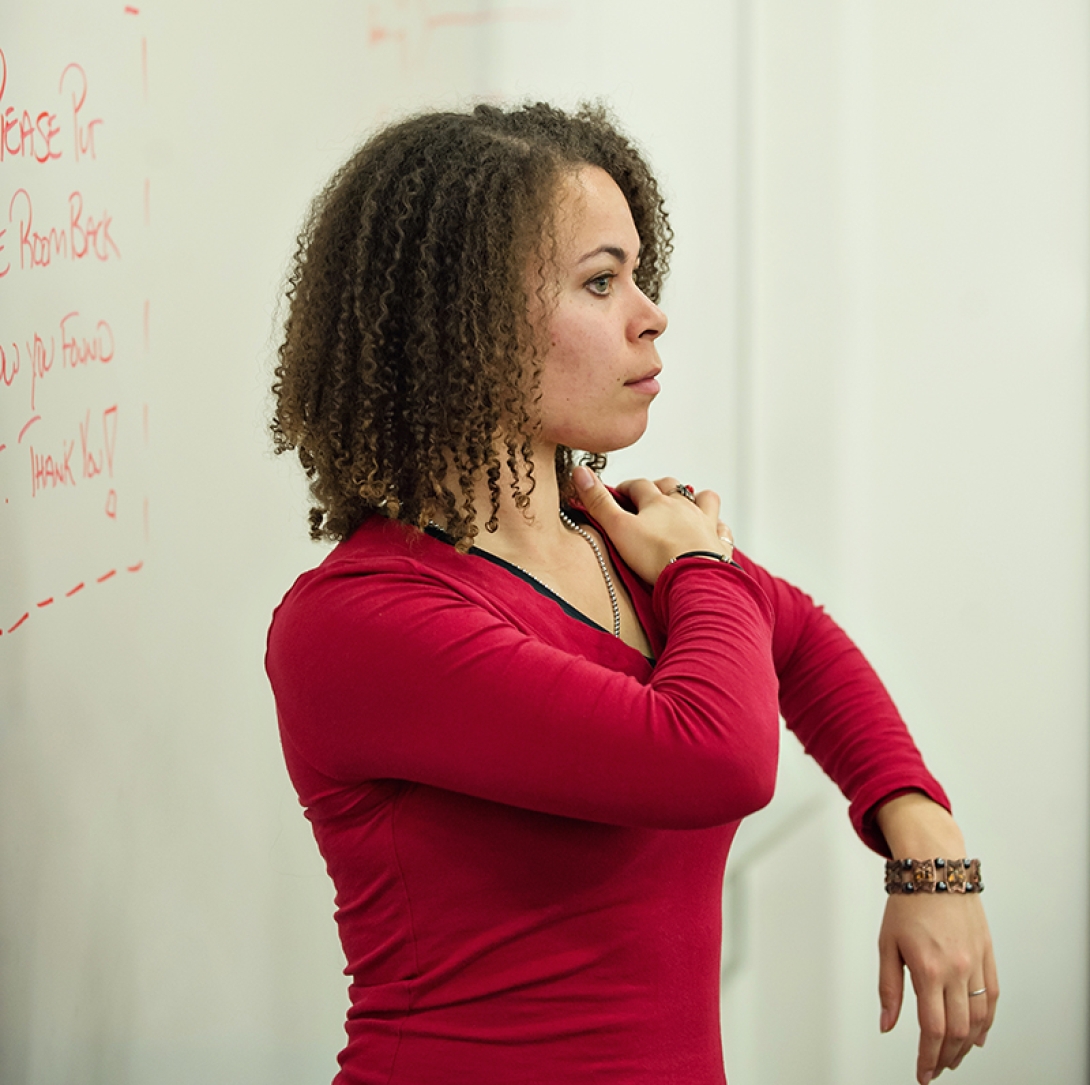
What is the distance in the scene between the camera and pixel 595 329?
0.91 meters

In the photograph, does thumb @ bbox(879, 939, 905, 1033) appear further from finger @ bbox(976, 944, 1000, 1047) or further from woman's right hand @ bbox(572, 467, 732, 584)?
woman's right hand @ bbox(572, 467, 732, 584)

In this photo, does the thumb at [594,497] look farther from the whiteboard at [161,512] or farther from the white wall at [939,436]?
the white wall at [939,436]

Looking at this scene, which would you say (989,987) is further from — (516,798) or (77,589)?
(77,589)

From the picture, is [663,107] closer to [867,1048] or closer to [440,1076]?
[440,1076]

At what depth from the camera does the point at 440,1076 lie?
0.83m

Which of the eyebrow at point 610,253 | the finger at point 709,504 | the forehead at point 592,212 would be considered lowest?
the finger at point 709,504

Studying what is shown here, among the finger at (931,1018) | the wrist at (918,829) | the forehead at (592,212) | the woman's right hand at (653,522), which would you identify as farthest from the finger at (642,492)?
the finger at (931,1018)

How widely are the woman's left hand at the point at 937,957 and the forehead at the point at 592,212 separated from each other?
0.54m

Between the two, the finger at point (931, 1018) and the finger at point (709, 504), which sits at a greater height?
the finger at point (709, 504)

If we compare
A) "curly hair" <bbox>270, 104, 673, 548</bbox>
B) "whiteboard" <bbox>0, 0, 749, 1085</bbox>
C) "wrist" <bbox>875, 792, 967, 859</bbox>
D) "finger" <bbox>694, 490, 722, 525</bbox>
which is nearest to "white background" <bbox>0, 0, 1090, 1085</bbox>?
"whiteboard" <bbox>0, 0, 749, 1085</bbox>

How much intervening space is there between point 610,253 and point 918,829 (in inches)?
21.3

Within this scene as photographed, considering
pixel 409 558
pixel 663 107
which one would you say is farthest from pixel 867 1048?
pixel 663 107

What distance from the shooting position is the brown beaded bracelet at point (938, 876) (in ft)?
3.07

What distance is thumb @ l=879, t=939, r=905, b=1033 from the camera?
0.94 m
